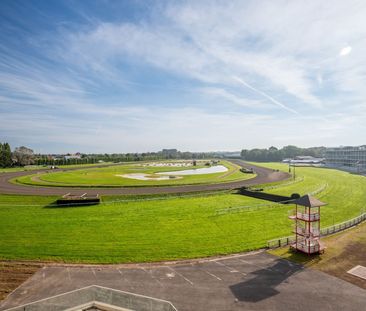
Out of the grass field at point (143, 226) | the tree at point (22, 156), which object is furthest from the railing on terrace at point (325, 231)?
the tree at point (22, 156)

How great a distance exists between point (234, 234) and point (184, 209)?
454 inches

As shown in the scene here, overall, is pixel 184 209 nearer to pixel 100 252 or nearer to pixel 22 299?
pixel 100 252

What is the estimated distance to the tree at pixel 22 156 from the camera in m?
126

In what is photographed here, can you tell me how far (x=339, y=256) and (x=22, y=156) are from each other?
5672 inches

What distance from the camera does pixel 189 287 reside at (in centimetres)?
1641

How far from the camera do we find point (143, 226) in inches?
1168

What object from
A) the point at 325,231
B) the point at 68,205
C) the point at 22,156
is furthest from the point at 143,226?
the point at 22,156

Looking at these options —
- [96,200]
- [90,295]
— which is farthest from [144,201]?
[90,295]

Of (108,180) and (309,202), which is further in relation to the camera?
(108,180)

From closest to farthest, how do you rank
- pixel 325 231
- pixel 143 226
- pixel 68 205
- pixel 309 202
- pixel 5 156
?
pixel 309 202 → pixel 325 231 → pixel 143 226 → pixel 68 205 → pixel 5 156

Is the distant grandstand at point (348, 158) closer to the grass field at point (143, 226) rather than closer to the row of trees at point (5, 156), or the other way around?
the grass field at point (143, 226)

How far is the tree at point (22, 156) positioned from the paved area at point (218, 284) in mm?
A: 129324

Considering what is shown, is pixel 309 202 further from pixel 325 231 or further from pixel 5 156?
pixel 5 156

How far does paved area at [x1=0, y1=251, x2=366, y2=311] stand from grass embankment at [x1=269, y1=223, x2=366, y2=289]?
109 cm
